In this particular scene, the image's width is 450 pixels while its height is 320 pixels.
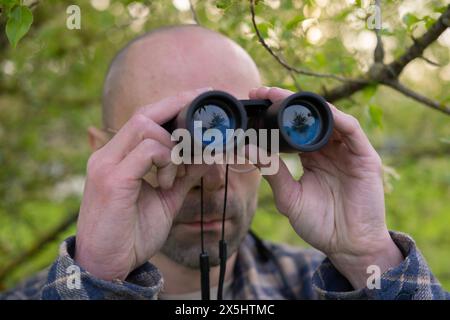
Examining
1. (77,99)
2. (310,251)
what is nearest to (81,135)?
(77,99)

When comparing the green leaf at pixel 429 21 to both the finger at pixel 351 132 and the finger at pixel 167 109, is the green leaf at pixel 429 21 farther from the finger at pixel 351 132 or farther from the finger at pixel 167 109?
the finger at pixel 167 109

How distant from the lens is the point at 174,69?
200cm

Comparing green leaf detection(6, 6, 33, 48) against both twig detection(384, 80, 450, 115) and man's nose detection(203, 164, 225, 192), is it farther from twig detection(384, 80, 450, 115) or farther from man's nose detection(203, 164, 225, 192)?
twig detection(384, 80, 450, 115)

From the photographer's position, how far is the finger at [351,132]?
62.6 inches

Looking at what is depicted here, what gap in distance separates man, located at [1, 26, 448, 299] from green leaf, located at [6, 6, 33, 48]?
374 millimetres

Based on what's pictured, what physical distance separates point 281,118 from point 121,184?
485mm

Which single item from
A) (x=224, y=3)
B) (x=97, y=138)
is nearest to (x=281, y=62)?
(x=224, y=3)

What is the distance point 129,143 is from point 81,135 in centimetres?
268

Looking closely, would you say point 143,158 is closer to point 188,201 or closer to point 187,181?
point 187,181

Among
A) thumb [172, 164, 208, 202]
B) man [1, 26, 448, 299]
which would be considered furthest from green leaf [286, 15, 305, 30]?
thumb [172, 164, 208, 202]

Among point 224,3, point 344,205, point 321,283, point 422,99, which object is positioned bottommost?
point 321,283

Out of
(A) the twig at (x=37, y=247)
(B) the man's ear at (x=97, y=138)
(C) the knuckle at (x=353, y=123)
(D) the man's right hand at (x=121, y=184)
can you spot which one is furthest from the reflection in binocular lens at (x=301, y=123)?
(A) the twig at (x=37, y=247)

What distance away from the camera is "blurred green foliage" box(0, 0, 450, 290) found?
8.25ft
